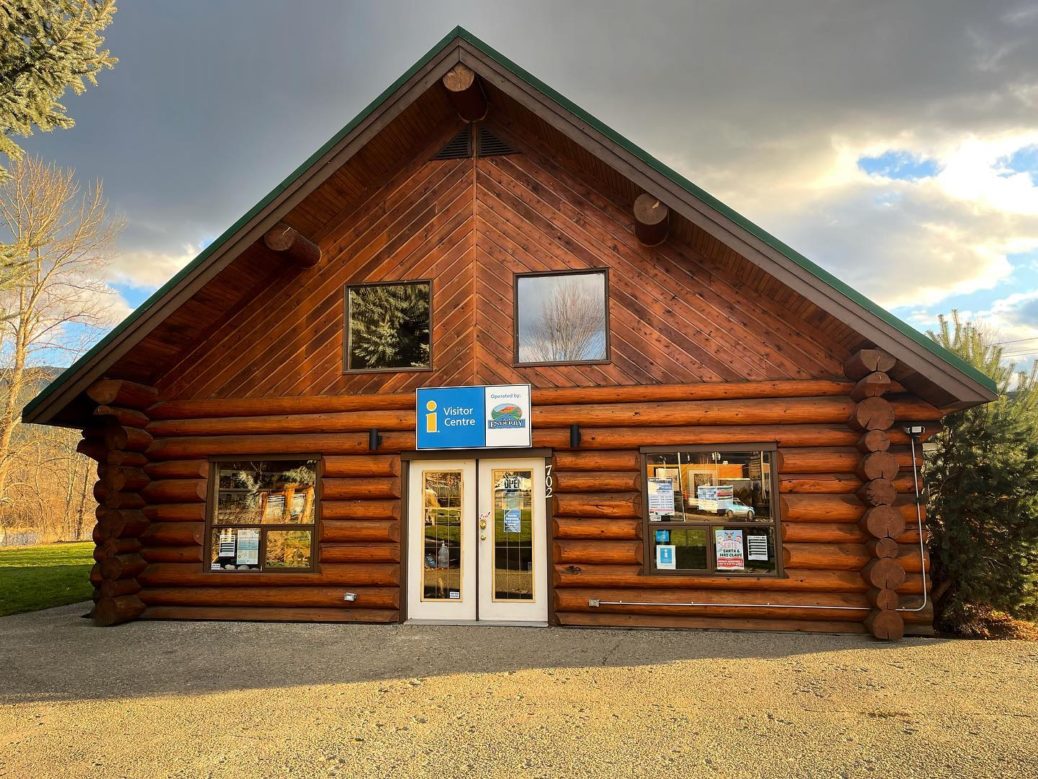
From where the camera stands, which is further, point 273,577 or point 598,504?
point 273,577

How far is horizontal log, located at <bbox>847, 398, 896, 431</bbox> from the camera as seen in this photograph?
8.33m

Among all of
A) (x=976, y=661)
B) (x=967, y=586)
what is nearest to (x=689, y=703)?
(x=976, y=661)

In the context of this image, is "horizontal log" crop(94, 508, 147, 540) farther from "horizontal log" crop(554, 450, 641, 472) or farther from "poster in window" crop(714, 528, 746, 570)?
"poster in window" crop(714, 528, 746, 570)

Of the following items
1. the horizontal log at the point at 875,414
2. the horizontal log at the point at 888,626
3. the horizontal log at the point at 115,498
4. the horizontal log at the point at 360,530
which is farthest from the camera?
the horizontal log at the point at 115,498

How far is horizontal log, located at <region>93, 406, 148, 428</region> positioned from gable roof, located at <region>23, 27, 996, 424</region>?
Answer: 41 centimetres

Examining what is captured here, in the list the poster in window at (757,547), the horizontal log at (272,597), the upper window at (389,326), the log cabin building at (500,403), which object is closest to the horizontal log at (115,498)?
the log cabin building at (500,403)

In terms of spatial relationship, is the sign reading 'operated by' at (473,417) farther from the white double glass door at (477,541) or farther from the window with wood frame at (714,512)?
the window with wood frame at (714,512)

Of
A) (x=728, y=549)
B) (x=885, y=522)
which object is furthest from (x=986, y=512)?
(x=728, y=549)

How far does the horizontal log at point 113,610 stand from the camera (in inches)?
376

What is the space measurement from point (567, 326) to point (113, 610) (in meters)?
7.51

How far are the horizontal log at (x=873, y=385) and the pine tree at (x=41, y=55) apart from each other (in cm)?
1104

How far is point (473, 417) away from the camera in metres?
9.43

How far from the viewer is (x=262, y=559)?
9883mm

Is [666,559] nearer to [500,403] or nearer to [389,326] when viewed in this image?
[500,403]
